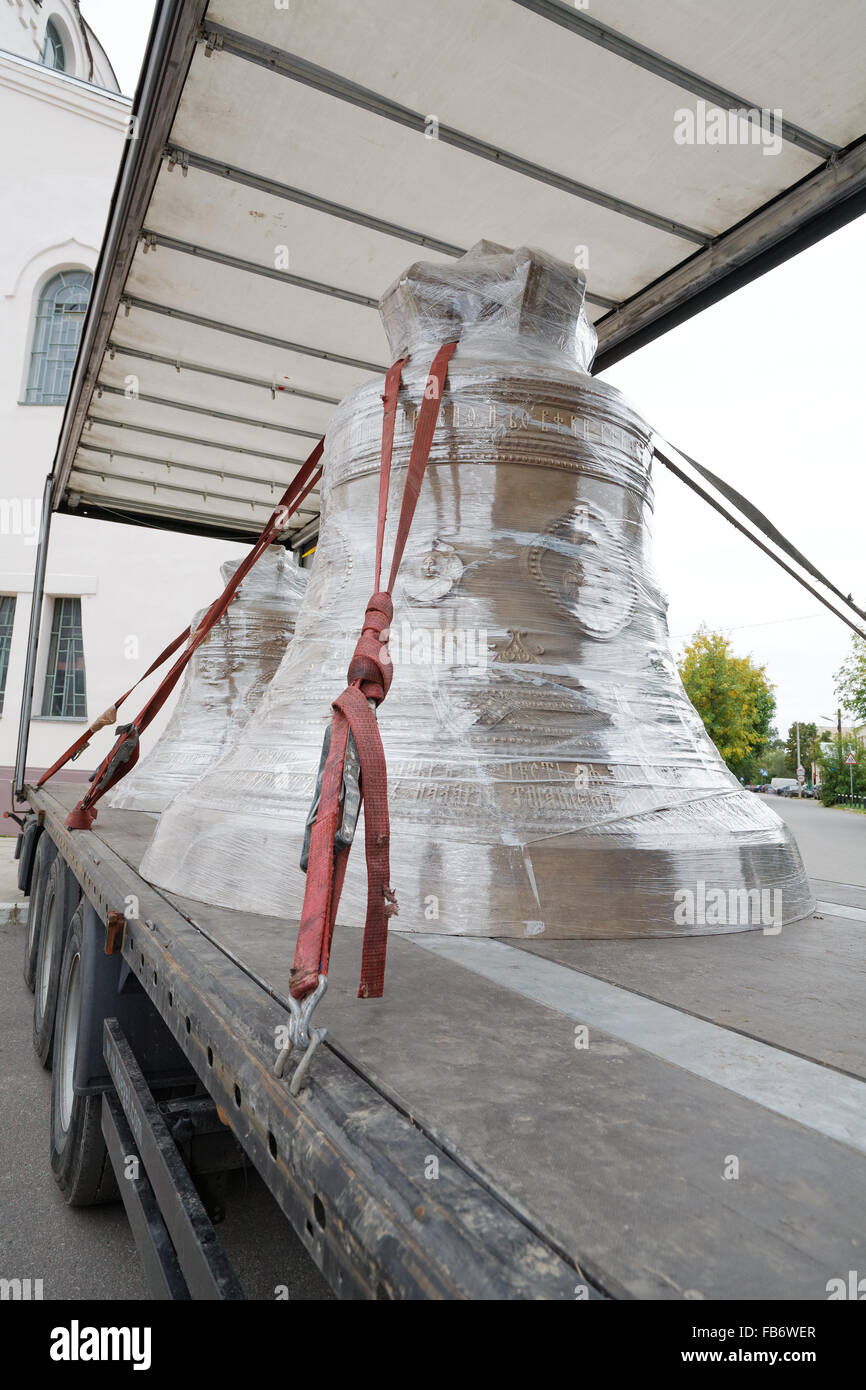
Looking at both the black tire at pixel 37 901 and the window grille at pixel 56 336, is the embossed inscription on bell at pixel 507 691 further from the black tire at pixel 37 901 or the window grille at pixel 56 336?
the window grille at pixel 56 336

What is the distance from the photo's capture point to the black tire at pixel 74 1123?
2.75 meters

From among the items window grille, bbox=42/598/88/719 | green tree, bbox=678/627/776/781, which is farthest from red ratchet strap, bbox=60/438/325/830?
green tree, bbox=678/627/776/781

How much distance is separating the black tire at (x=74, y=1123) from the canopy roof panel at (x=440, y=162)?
2.69m

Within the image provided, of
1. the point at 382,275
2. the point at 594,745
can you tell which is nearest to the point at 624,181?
the point at 382,275

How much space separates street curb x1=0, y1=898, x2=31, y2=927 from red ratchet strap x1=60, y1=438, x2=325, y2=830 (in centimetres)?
339

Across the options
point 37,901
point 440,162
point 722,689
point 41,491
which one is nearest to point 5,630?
point 41,491

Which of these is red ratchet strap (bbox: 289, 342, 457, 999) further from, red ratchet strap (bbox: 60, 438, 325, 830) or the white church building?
the white church building

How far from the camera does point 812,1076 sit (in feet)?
3.71

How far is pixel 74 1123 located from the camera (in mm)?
2781

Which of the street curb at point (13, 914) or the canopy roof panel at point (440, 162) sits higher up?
the canopy roof panel at point (440, 162)

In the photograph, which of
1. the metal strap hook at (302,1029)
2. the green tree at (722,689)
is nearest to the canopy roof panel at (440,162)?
the metal strap hook at (302,1029)

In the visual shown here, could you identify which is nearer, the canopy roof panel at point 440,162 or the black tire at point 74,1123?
the canopy roof panel at point 440,162

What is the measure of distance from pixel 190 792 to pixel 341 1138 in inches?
64.4
